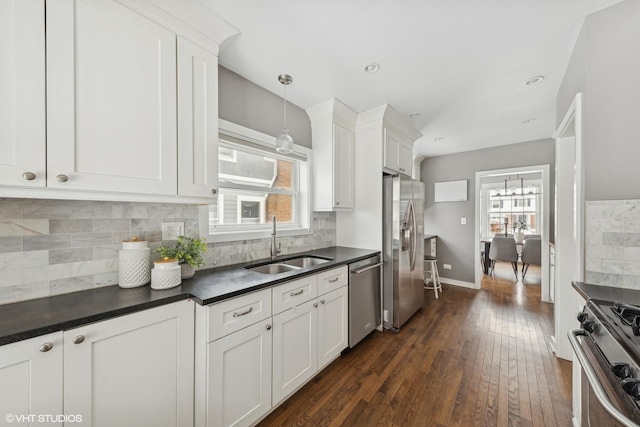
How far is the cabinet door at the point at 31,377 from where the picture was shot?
808 millimetres

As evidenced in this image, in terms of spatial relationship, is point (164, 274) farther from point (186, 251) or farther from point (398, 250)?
point (398, 250)

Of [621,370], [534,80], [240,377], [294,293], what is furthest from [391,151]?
[240,377]

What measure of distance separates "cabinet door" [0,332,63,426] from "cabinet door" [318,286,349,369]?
1.40m

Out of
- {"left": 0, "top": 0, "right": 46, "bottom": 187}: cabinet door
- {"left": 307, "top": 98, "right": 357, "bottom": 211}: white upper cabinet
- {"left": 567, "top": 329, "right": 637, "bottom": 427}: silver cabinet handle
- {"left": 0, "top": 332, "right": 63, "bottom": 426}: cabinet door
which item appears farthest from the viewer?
{"left": 307, "top": 98, "right": 357, "bottom": 211}: white upper cabinet

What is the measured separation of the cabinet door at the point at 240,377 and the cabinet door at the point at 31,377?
542mm

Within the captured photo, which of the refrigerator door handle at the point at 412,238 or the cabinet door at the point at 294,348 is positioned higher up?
the refrigerator door handle at the point at 412,238

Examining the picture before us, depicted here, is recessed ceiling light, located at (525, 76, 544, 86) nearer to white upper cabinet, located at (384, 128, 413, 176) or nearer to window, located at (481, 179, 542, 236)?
white upper cabinet, located at (384, 128, 413, 176)

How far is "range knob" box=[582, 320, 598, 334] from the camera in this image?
104 cm

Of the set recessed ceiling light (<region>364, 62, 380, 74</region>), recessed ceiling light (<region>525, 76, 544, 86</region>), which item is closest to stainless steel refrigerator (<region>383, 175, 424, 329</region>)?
recessed ceiling light (<region>364, 62, 380, 74</region>)

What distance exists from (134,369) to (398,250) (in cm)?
240

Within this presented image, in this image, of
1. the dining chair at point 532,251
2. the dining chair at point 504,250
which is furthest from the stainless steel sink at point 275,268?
the dining chair at point 532,251

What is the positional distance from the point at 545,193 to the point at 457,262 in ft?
5.67

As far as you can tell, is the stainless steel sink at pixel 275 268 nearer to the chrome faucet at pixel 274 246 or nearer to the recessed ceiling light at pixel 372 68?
the chrome faucet at pixel 274 246

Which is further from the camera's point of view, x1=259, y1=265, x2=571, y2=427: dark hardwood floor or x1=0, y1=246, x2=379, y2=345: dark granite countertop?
x1=259, y1=265, x2=571, y2=427: dark hardwood floor
